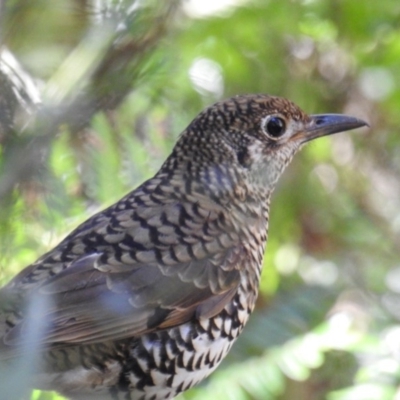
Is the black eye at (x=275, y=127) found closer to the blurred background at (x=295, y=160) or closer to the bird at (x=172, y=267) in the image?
the bird at (x=172, y=267)

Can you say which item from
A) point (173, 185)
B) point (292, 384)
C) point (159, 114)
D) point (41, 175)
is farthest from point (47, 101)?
point (292, 384)

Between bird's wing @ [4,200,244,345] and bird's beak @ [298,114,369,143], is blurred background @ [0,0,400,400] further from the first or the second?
bird's beak @ [298,114,369,143]

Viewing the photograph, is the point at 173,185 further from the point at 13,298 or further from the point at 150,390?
the point at 13,298

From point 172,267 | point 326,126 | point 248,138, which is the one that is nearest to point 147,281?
point 172,267

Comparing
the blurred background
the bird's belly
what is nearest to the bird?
the bird's belly

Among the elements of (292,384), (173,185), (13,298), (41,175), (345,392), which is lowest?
(292,384)

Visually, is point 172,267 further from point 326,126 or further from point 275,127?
point 326,126

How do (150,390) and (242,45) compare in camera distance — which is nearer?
(150,390)

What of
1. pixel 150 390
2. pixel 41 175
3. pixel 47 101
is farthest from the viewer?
pixel 150 390
